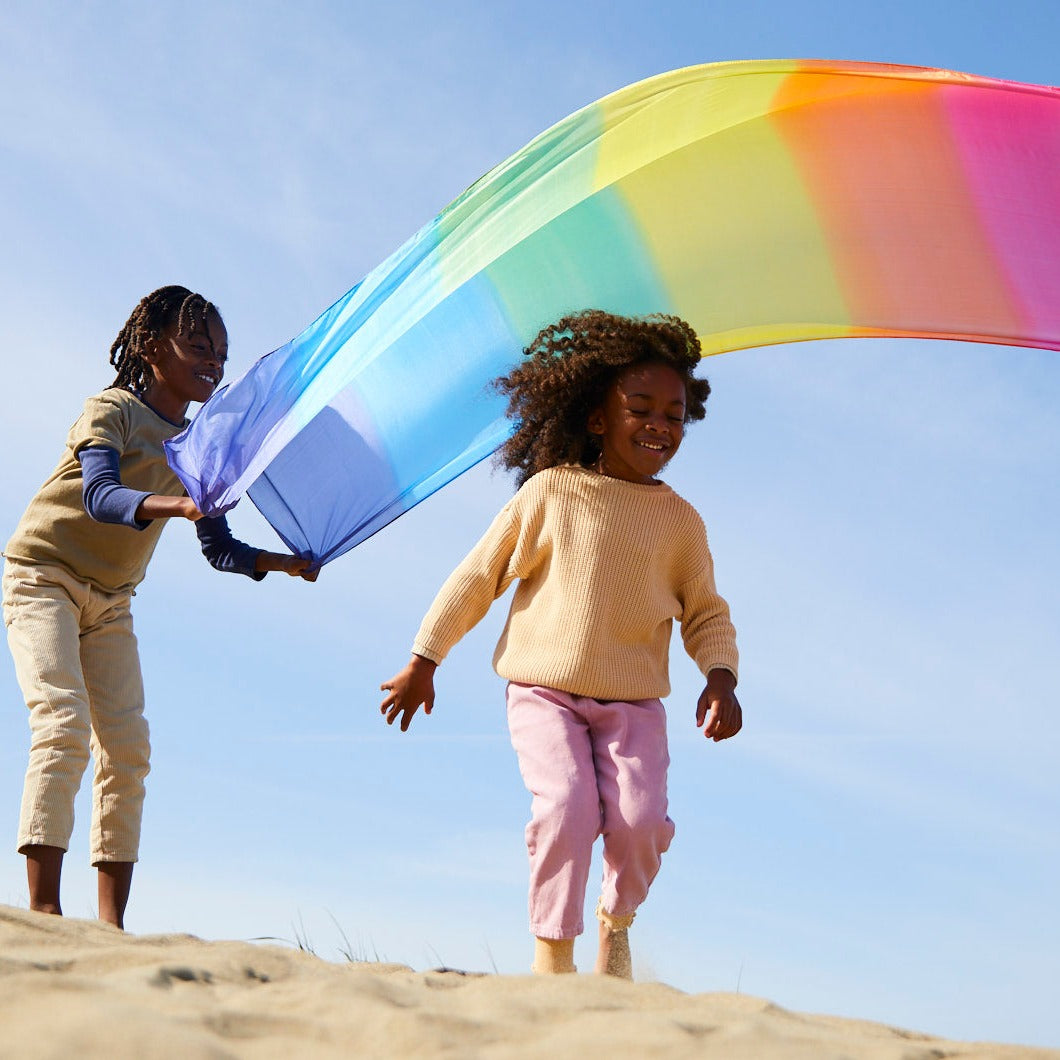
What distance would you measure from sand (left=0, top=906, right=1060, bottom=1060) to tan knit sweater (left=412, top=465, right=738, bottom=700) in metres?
1.20

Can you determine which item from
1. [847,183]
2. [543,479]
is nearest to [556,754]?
[543,479]

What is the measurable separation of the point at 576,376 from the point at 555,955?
1815mm

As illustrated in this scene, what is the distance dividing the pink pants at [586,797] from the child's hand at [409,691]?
275 millimetres

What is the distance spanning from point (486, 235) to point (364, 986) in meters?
3.13

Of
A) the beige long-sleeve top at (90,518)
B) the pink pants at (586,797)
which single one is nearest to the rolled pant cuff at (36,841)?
the beige long-sleeve top at (90,518)

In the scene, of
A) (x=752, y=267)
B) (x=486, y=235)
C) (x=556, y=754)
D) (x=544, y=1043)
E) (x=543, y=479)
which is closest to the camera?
(x=544, y=1043)

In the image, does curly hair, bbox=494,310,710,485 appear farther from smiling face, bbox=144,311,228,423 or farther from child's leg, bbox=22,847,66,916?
child's leg, bbox=22,847,66,916

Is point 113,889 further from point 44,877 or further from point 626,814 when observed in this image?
point 626,814

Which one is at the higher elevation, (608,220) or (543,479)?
(608,220)

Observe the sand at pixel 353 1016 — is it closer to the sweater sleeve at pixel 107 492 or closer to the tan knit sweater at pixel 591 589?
the tan knit sweater at pixel 591 589

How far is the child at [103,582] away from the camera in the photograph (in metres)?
4.32

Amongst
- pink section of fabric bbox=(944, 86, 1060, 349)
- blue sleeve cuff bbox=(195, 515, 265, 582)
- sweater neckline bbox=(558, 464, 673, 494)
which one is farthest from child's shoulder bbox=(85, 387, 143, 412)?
pink section of fabric bbox=(944, 86, 1060, 349)

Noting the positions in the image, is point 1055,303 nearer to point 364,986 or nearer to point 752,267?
point 752,267

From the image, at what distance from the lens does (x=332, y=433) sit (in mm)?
4887
